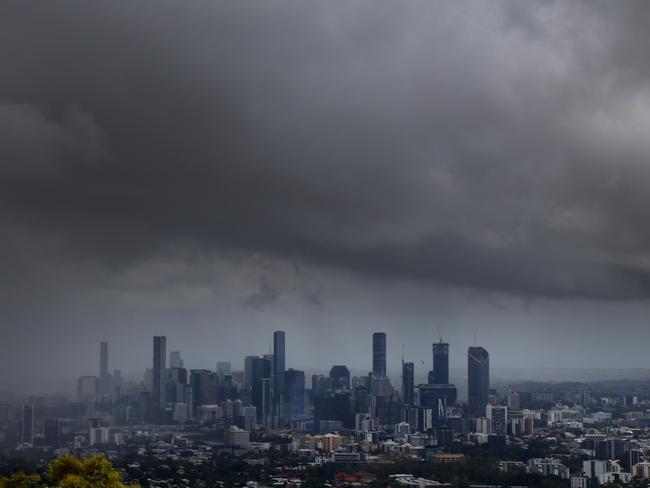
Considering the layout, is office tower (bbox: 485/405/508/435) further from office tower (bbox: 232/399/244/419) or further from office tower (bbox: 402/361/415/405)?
office tower (bbox: 232/399/244/419)

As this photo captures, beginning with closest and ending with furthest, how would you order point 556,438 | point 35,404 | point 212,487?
point 212,487, point 35,404, point 556,438

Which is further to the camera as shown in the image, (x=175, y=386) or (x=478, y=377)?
(x=478, y=377)

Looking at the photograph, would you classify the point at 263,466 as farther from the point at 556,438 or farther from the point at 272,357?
the point at 272,357

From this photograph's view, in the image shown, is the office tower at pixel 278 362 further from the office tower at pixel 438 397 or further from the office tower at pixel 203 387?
the office tower at pixel 438 397

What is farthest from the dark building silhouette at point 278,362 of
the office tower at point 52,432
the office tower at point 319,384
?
the office tower at point 52,432

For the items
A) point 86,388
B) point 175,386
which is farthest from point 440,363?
point 86,388

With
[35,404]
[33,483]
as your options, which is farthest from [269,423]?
[33,483]

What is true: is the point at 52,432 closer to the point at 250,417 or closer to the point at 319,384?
the point at 250,417
